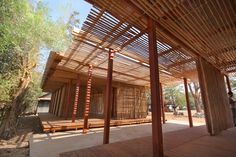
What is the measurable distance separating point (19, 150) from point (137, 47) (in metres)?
5.21

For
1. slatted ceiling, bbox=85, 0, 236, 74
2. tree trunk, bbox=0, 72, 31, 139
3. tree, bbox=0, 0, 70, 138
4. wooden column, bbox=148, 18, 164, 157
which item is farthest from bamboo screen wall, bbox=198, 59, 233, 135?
tree trunk, bbox=0, 72, 31, 139

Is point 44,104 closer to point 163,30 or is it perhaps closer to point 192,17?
point 163,30

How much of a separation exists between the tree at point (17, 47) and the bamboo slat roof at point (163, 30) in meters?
3.33

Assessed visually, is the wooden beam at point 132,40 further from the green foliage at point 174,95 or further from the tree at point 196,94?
the green foliage at point 174,95

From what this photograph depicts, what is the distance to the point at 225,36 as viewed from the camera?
12.8ft

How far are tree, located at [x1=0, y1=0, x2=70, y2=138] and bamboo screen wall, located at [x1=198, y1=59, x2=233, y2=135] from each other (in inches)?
326

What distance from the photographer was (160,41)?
4.35 m

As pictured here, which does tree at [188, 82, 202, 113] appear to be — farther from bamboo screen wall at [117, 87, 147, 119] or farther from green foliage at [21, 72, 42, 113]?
green foliage at [21, 72, 42, 113]

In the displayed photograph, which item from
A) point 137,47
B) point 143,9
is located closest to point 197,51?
point 137,47

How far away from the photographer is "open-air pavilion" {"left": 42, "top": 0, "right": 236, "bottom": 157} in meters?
2.81

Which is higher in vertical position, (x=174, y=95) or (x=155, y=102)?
(x=174, y=95)

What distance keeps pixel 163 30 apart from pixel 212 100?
3.55m

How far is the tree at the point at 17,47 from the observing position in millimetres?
6191

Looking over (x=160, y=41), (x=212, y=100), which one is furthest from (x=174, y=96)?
(x=160, y=41)
